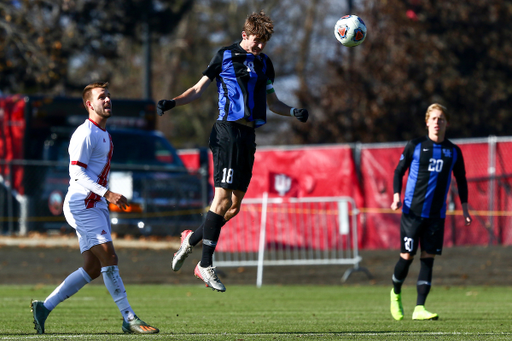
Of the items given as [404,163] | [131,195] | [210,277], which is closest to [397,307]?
[404,163]

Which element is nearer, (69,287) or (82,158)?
(82,158)

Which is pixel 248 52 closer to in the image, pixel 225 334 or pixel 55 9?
pixel 225 334

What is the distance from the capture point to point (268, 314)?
361 inches

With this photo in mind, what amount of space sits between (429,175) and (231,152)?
2774mm

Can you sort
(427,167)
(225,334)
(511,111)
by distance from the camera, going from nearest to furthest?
(225,334), (427,167), (511,111)

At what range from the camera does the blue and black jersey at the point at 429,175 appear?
29.1ft

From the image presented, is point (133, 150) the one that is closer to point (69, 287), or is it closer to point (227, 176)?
point (69, 287)

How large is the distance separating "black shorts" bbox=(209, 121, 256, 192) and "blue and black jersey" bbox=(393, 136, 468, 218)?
2419mm

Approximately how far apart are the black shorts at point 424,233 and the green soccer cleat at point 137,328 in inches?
129

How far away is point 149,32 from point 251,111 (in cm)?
2089

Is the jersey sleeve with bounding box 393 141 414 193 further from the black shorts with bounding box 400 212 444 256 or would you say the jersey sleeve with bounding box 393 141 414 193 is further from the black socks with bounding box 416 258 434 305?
the black socks with bounding box 416 258 434 305

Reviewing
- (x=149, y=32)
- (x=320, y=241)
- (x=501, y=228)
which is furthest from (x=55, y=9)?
(x=501, y=228)

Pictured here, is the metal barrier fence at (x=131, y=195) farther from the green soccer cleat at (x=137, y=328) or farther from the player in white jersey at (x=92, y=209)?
the green soccer cleat at (x=137, y=328)

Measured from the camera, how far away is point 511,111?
996 inches
